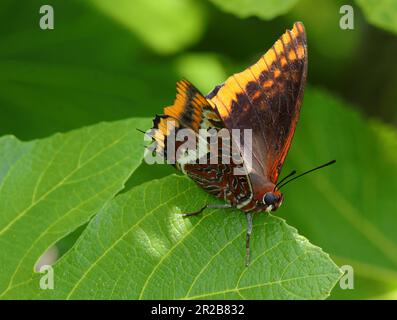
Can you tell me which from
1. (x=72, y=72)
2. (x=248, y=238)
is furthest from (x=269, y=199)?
(x=72, y=72)

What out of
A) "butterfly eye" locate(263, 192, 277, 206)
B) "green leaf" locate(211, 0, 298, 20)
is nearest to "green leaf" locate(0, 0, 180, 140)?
"green leaf" locate(211, 0, 298, 20)

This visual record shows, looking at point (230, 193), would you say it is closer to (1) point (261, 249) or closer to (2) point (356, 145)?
(1) point (261, 249)

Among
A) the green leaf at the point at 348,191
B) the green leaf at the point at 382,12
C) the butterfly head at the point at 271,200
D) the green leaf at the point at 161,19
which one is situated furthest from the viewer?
the green leaf at the point at 161,19

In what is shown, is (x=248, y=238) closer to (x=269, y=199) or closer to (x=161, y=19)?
(x=269, y=199)

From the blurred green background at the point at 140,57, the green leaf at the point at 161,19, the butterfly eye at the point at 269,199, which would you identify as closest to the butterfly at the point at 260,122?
the butterfly eye at the point at 269,199

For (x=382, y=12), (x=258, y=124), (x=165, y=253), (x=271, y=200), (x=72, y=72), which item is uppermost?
(x=72, y=72)

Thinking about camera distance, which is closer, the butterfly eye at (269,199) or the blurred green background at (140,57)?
the butterfly eye at (269,199)

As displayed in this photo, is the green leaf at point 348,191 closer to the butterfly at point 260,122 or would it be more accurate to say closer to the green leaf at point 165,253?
the butterfly at point 260,122

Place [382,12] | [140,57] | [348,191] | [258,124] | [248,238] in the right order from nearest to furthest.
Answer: [248,238], [258,124], [382,12], [348,191], [140,57]
